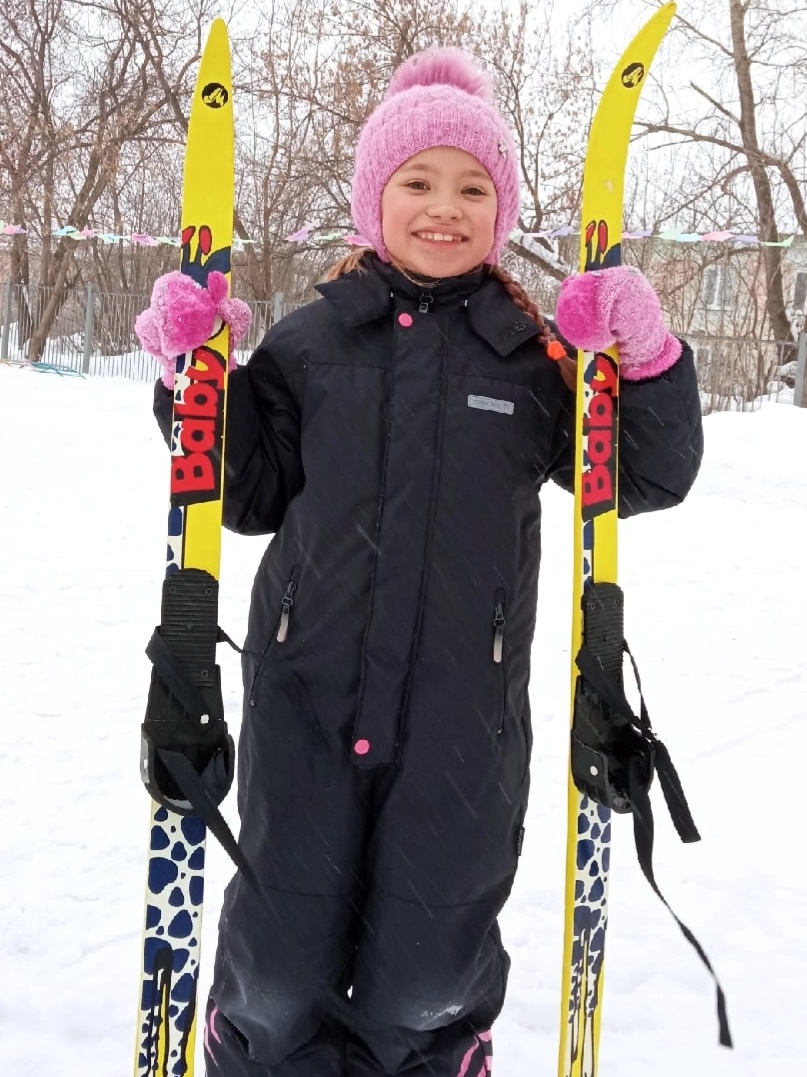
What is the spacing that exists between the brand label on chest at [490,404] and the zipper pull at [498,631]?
0.33 metres

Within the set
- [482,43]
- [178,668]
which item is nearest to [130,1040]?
[178,668]

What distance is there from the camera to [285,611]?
1491 mm

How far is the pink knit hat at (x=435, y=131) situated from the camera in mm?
1587

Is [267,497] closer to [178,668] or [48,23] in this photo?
[178,668]

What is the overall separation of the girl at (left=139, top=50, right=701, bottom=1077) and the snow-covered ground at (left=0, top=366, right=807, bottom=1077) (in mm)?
655

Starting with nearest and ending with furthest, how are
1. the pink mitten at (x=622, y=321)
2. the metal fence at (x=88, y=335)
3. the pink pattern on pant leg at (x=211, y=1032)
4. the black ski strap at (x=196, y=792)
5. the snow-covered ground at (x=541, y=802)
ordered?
the black ski strap at (x=196, y=792), the pink mitten at (x=622, y=321), the pink pattern on pant leg at (x=211, y=1032), the snow-covered ground at (x=541, y=802), the metal fence at (x=88, y=335)

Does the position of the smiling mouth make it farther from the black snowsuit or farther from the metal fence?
the metal fence

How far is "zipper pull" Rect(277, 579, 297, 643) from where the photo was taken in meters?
1.49

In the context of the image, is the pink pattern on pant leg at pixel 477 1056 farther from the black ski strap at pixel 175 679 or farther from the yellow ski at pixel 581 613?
the black ski strap at pixel 175 679

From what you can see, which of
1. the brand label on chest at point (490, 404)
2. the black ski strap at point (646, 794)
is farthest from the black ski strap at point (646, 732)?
the brand label on chest at point (490, 404)

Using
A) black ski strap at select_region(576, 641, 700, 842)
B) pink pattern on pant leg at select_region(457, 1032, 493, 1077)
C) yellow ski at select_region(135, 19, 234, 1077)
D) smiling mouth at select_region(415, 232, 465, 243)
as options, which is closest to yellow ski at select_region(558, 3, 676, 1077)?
black ski strap at select_region(576, 641, 700, 842)

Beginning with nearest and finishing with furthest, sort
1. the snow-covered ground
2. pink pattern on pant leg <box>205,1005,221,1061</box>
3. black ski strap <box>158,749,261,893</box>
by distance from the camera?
black ski strap <box>158,749,261,893</box> < pink pattern on pant leg <box>205,1005,221,1061</box> < the snow-covered ground

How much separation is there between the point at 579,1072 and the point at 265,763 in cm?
88

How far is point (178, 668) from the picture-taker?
147 cm
